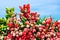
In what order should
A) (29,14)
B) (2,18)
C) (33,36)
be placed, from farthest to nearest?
(2,18) < (29,14) < (33,36)

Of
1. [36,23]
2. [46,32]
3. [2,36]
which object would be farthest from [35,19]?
[2,36]

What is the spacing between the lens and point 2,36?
264 inches

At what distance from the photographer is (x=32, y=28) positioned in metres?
6.46

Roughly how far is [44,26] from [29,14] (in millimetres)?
632

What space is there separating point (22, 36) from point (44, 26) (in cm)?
66

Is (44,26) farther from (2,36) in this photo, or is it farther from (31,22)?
(2,36)

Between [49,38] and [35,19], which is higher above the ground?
[35,19]

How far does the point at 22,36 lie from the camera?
254 inches

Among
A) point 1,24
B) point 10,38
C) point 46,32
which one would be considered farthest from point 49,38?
point 1,24

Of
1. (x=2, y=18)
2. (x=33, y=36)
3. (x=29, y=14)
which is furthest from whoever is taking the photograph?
(x=2, y=18)

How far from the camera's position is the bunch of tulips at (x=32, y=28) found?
6426 millimetres

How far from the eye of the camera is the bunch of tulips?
6426 millimetres

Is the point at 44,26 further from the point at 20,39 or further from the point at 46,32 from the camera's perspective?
the point at 20,39

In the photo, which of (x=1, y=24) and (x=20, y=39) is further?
(x=1, y=24)
